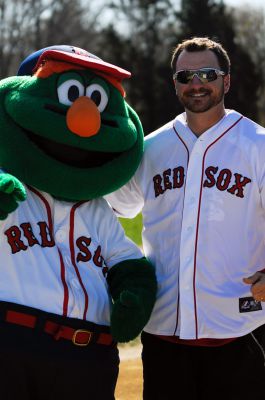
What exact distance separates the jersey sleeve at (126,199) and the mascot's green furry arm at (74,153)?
1.15 ft

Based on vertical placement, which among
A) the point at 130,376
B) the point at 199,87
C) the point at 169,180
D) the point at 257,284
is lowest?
the point at 130,376

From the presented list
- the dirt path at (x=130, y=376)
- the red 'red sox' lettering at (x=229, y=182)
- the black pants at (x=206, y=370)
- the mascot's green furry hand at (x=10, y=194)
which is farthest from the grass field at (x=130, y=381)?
the mascot's green furry hand at (x=10, y=194)

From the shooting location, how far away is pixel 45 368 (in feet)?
10.7

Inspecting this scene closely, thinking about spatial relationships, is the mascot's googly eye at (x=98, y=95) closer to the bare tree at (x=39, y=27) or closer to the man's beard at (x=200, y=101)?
the man's beard at (x=200, y=101)

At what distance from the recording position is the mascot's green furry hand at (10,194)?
124 inches

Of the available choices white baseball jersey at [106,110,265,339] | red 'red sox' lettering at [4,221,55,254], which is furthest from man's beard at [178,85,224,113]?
red 'red sox' lettering at [4,221,55,254]

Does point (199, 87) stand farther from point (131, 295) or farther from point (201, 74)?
point (131, 295)

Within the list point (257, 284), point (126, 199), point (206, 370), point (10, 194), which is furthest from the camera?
point (126, 199)

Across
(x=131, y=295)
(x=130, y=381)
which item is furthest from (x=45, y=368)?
(x=130, y=381)

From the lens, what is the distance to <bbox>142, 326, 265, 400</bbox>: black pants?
3.68 meters

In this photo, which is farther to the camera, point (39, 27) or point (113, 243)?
point (39, 27)

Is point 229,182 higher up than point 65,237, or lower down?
higher up

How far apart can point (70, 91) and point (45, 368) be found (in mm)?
1284

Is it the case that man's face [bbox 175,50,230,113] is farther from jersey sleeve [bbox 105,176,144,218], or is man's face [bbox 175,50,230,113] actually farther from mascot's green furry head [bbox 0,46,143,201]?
jersey sleeve [bbox 105,176,144,218]
